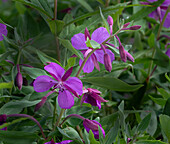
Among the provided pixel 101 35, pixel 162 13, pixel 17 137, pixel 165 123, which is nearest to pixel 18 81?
pixel 17 137

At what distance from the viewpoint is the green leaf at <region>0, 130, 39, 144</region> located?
2.63 ft

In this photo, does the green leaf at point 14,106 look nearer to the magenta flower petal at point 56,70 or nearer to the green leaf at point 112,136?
the magenta flower petal at point 56,70

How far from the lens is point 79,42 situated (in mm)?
869

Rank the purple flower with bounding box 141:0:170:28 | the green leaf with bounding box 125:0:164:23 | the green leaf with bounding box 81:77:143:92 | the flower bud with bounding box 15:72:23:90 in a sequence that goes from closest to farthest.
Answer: the green leaf with bounding box 81:77:143:92, the flower bud with bounding box 15:72:23:90, the green leaf with bounding box 125:0:164:23, the purple flower with bounding box 141:0:170:28

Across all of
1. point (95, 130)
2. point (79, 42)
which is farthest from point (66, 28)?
point (95, 130)

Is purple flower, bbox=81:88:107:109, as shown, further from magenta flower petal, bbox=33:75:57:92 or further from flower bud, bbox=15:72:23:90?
flower bud, bbox=15:72:23:90

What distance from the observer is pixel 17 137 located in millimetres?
822

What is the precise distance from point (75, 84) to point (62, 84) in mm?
56

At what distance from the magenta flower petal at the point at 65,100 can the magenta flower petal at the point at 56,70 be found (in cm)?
5

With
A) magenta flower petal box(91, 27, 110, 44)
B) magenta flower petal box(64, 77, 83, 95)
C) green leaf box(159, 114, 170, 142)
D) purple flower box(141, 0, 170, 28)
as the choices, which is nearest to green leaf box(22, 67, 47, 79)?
magenta flower petal box(64, 77, 83, 95)

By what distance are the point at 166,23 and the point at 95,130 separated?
0.80m

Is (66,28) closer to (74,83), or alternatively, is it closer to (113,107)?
(74,83)

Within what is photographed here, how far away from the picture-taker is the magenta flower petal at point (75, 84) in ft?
2.57

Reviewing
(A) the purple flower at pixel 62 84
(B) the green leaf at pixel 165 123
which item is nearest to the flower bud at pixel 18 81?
(A) the purple flower at pixel 62 84
